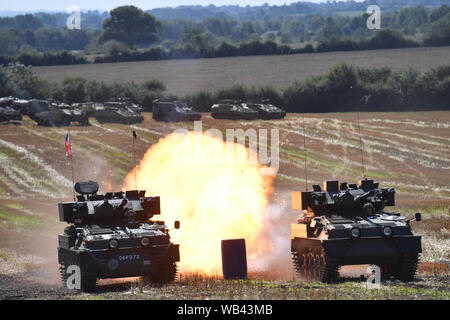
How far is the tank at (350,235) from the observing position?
2428cm

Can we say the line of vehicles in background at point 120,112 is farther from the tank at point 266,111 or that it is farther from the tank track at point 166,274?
the tank track at point 166,274

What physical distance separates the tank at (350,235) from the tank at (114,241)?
3.80 metres

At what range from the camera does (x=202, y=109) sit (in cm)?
9219

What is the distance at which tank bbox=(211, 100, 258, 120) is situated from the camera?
80.1m

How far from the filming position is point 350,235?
24.3 meters

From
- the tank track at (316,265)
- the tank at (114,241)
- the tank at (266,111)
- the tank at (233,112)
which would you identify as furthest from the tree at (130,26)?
the tank track at (316,265)

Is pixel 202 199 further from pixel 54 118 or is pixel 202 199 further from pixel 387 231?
pixel 54 118

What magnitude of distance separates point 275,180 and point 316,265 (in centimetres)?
2710

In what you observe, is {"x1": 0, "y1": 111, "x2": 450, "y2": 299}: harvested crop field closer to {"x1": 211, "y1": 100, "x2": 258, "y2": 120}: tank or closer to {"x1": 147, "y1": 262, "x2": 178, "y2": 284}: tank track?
{"x1": 147, "y1": 262, "x2": 178, "y2": 284}: tank track

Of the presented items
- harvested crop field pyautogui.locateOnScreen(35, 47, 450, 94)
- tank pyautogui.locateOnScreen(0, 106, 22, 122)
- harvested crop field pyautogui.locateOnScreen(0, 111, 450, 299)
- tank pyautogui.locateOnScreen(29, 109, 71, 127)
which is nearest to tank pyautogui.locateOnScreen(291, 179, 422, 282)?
harvested crop field pyautogui.locateOnScreen(0, 111, 450, 299)

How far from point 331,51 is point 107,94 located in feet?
129
